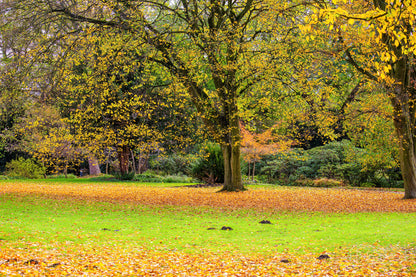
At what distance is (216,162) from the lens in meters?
23.8

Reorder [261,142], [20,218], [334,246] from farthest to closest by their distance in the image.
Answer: [261,142]
[20,218]
[334,246]

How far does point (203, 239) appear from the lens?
8.18 meters

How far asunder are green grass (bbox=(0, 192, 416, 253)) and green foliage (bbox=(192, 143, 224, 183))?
36.7ft

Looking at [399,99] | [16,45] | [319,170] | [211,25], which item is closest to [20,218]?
[16,45]

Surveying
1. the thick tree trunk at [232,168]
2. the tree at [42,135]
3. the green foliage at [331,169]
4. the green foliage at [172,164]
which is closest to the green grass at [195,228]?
the thick tree trunk at [232,168]

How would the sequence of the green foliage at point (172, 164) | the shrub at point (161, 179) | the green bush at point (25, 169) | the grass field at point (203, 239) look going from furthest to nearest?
the green foliage at point (172, 164) → the green bush at point (25, 169) → the shrub at point (161, 179) → the grass field at point (203, 239)

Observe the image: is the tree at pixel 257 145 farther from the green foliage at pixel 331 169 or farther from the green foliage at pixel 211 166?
the green foliage at pixel 211 166

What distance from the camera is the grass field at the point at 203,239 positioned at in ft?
19.7

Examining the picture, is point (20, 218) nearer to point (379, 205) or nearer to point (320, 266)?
point (320, 266)

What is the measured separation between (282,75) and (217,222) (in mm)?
8334

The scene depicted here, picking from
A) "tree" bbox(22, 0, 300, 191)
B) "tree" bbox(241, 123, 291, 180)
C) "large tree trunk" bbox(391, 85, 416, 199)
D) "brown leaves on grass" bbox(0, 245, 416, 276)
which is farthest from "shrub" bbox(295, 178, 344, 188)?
"brown leaves on grass" bbox(0, 245, 416, 276)

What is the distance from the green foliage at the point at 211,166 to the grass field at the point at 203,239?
33.1ft

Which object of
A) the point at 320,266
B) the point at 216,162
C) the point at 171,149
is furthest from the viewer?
the point at 171,149

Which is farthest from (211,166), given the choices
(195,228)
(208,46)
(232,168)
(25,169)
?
(195,228)
